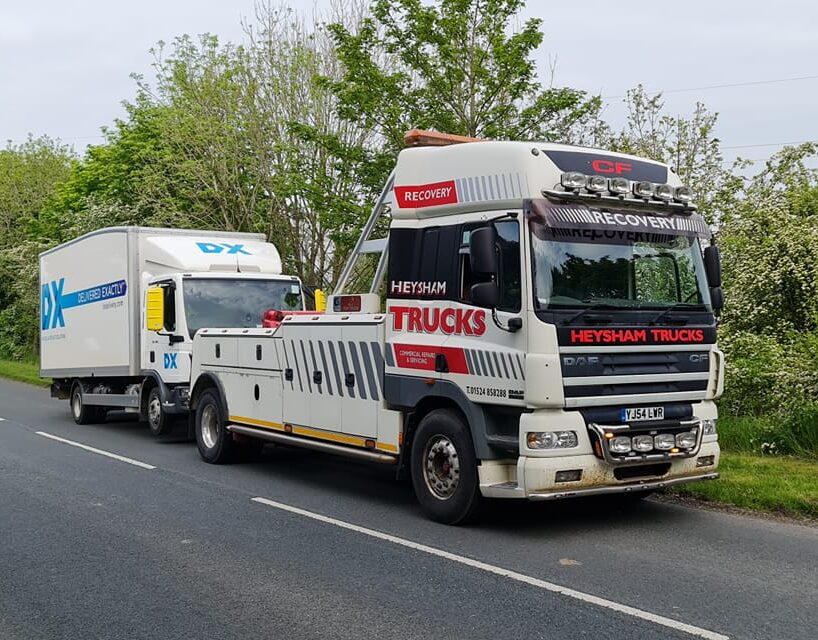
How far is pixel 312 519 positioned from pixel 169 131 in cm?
1743

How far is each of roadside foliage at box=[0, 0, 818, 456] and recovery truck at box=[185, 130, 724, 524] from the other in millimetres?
3448

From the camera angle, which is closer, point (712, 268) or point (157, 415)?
point (712, 268)

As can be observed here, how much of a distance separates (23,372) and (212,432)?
827 inches

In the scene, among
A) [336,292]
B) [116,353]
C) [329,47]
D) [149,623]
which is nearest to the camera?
[149,623]

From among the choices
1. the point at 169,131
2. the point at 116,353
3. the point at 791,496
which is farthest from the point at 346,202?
the point at 791,496

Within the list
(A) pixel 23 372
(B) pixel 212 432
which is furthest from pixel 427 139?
(A) pixel 23 372

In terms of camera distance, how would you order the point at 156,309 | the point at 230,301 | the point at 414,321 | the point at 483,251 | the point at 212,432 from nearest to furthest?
the point at 483,251, the point at 414,321, the point at 212,432, the point at 156,309, the point at 230,301

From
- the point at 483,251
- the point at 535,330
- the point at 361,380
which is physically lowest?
the point at 361,380

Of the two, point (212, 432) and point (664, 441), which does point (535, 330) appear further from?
point (212, 432)

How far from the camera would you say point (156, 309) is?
14164 mm

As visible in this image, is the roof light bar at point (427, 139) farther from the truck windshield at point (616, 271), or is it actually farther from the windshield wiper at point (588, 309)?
the windshield wiper at point (588, 309)

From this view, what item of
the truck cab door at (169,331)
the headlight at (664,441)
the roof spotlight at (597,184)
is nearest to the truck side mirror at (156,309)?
the truck cab door at (169,331)

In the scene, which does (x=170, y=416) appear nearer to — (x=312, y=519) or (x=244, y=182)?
(x=312, y=519)

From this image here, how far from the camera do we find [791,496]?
27.9ft
